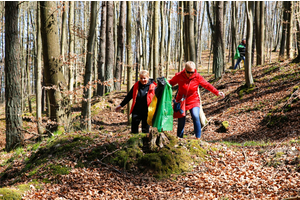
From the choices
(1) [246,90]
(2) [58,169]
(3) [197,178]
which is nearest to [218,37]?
(1) [246,90]

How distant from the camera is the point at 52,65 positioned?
748 centimetres

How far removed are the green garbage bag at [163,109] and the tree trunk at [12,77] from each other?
5.49 metres

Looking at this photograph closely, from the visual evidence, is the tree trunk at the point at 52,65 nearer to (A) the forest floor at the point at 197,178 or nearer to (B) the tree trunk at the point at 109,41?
(A) the forest floor at the point at 197,178

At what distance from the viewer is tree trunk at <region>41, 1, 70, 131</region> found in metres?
7.43

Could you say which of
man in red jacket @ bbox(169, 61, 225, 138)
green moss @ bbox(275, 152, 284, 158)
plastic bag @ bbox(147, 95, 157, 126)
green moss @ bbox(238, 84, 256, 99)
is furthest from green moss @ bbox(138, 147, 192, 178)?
green moss @ bbox(238, 84, 256, 99)

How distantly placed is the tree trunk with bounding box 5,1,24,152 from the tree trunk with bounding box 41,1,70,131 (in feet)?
5.30

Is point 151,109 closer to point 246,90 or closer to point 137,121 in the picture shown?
point 137,121

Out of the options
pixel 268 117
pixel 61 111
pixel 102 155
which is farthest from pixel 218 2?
pixel 102 155

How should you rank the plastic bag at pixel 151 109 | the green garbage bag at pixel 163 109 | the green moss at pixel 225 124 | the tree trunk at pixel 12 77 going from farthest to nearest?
the green moss at pixel 225 124, the tree trunk at pixel 12 77, the plastic bag at pixel 151 109, the green garbage bag at pixel 163 109

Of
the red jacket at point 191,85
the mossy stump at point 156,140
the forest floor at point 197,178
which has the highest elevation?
the red jacket at point 191,85

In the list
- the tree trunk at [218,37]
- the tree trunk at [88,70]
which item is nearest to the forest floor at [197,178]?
the tree trunk at [88,70]

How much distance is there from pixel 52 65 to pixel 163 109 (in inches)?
164

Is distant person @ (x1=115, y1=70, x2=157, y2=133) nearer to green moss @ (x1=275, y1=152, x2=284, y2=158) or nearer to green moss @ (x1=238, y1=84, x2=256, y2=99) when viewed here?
green moss @ (x1=275, y1=152, x2=284, y2=158)

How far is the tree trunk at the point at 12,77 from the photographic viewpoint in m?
8.23
